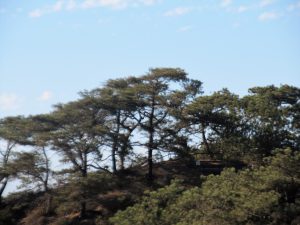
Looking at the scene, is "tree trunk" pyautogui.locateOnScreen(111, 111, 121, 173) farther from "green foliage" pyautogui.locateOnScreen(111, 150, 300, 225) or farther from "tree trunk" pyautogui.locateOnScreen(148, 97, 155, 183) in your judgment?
"green foliage" pyautogui.locateOnScreen(111, 150, 300, 225)

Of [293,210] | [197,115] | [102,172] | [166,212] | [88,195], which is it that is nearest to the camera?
[293,210]

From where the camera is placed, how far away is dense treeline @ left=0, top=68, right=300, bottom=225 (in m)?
27.2

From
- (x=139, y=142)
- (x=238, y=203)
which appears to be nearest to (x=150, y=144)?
(x=139, y=142)

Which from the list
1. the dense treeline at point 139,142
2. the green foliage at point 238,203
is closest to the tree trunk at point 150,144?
the dense treeline at point 139,142

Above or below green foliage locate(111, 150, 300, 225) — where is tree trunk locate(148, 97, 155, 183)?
above

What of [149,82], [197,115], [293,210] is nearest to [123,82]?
[149,82]

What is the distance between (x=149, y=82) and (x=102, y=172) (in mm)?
8126

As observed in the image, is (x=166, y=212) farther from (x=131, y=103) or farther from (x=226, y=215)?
(x=131, y=103)

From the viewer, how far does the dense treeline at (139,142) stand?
2717 cm

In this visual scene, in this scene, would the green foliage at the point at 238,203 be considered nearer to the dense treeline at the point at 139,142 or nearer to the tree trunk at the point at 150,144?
the dense treeline at the point at 139,142

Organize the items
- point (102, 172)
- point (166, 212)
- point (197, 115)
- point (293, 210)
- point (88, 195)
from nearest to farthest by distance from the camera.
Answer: point (293, 210) < point (166, 212) < point (88, 195) < point (102, 172) < point (197, 115)

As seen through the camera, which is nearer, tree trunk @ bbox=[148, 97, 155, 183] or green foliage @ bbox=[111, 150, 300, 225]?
green foliage @ bbox=[111, 150, 300, 225]

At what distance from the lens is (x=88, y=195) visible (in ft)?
90.4

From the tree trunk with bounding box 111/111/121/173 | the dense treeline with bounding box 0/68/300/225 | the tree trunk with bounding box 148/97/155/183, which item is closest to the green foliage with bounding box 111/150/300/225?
the dense treeline with bounding box 0/68/300/225
